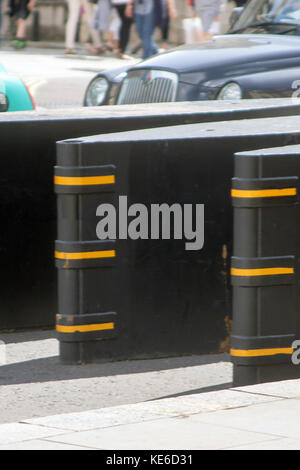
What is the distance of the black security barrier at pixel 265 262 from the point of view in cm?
629

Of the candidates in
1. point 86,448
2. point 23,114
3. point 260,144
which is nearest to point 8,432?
point 86,448

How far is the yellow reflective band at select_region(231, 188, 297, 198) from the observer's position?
6270 millimetres

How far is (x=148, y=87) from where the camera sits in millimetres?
12227

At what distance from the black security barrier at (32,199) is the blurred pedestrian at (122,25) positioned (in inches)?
684

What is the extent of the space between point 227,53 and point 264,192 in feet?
18.3

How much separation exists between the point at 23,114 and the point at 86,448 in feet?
12.5

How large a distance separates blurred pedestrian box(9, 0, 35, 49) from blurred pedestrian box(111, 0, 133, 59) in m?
2.62

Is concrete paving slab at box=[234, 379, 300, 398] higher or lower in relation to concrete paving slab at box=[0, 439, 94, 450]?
lower

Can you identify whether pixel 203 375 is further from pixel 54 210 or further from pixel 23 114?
pixel 23 114

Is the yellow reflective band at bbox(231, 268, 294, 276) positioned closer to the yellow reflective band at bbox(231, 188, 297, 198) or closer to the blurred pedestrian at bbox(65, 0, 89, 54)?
the yellow reflective band at bbox(231, 188, 297, 198)

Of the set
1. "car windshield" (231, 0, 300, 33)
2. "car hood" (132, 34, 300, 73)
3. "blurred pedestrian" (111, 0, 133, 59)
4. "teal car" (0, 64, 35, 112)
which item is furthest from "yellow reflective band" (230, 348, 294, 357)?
"blurred pedestrian" (111, 0, 133, 59)

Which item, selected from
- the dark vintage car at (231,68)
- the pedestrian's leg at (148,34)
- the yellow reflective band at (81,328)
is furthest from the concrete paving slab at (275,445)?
the pedestrian's leg at (148,34)

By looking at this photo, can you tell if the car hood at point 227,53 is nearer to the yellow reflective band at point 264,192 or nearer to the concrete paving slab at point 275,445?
the yellow reflective band at point 264,192
